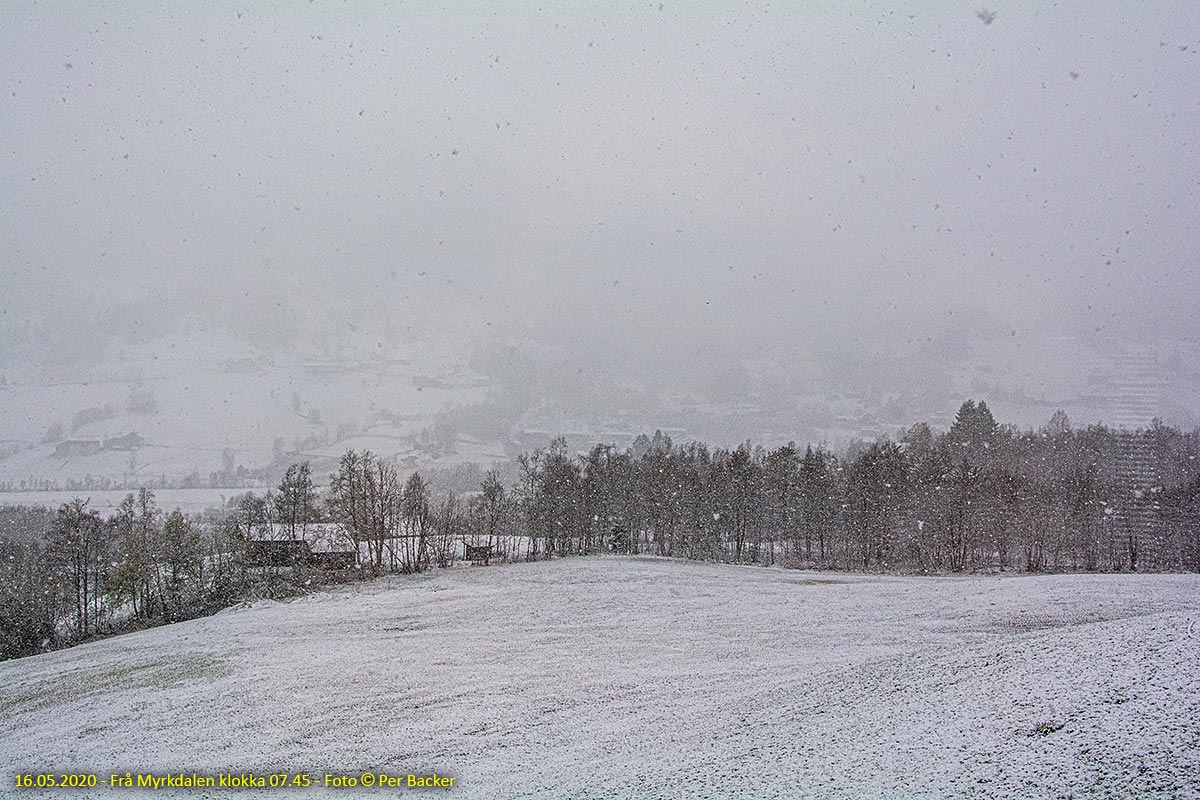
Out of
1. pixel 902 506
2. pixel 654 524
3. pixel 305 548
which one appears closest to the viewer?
pixel 305 548

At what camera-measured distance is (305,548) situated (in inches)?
2402

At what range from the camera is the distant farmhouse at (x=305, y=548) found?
2224 inches

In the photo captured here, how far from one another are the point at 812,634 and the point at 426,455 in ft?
467

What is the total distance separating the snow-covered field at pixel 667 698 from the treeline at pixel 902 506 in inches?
1175

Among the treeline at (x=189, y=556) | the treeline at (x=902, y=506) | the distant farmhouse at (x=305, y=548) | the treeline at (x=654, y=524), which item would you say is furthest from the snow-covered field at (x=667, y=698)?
the treeline at (x=902, y=506)

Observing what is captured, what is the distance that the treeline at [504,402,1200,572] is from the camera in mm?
65438

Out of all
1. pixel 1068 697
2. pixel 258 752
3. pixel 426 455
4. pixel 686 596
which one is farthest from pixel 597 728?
pixel 426 455

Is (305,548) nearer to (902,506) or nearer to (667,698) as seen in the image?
(667,698)

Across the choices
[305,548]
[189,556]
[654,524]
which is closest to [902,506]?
[654,524]

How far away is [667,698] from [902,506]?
192ft

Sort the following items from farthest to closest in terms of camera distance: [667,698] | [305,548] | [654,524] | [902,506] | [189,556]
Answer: [654,524]
[902,506]
[305,548]
[189,556]
[667,698]

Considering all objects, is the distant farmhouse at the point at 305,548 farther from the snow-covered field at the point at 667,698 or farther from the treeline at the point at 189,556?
the snow-covered field at the point at 667,698

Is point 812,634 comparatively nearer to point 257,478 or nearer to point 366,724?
point 366,724

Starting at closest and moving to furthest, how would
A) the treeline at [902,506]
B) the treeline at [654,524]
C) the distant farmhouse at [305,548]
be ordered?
the treeline at [654,524]
the distant farmhouse at [305,548]
the treeline at [902,506]
